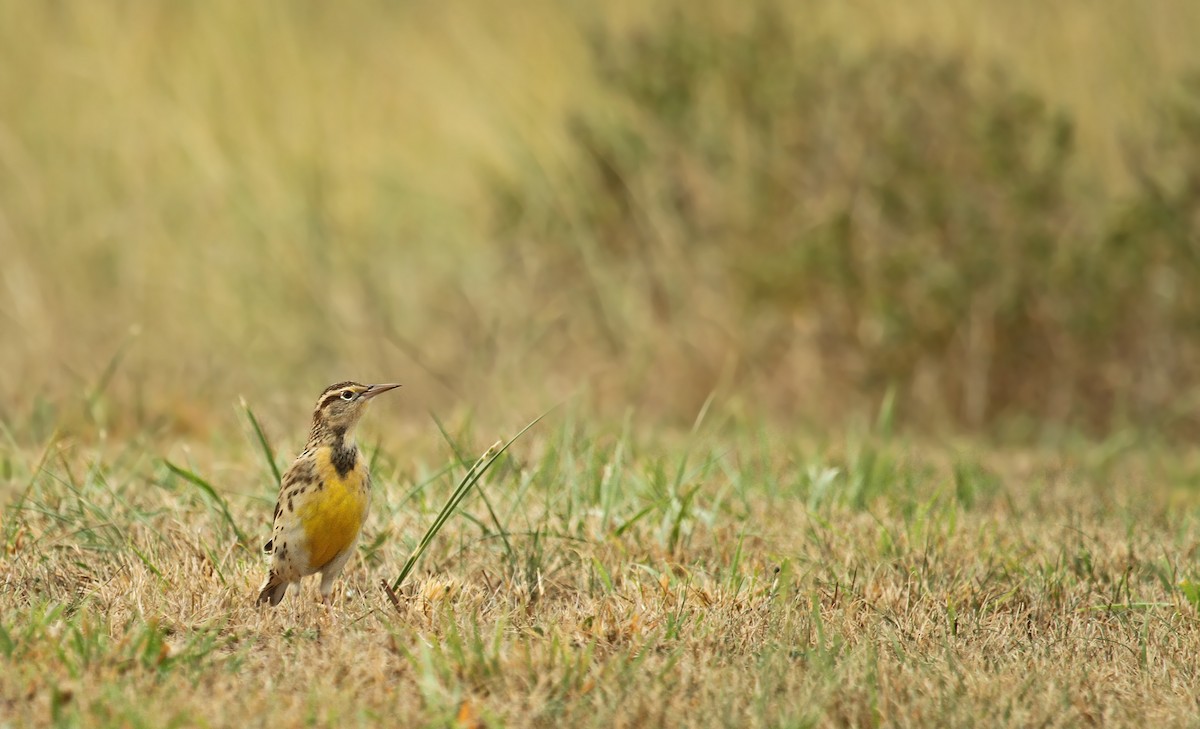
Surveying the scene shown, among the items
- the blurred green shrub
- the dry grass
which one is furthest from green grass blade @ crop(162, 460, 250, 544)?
the blurred green shrub

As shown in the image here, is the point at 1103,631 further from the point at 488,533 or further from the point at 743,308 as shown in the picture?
the point at 743,308

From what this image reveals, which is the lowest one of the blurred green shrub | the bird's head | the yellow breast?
the blurred green shrub

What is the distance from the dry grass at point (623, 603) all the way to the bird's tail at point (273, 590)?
83mm

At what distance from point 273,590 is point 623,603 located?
957mm

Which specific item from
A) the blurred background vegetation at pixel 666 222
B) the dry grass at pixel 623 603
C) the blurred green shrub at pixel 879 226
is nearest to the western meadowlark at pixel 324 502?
the dry grass at pixel 623 603

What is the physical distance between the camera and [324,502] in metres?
4.19

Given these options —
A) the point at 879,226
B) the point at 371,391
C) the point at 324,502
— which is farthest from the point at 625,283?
the point at 324,502

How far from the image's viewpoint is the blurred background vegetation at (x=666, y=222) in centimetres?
869

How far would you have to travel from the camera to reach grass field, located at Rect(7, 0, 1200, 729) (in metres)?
5.31

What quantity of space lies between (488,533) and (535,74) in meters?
5.55

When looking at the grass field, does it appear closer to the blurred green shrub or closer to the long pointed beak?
the blurred green shrub

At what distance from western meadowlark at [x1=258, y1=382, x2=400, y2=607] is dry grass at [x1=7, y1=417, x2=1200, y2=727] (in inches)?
4.2

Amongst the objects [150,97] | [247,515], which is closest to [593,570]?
[247,515]

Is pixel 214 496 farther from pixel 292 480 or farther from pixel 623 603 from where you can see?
pixel 623 603
